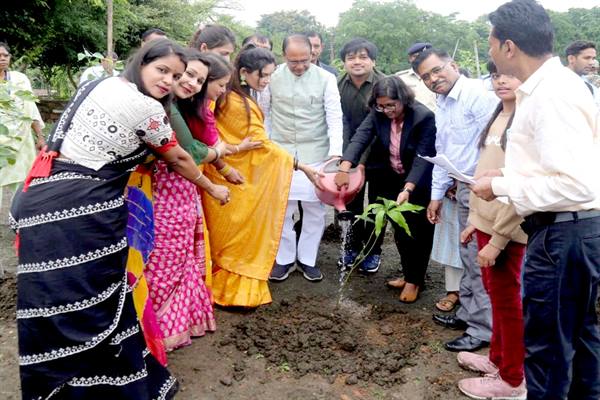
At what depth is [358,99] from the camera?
441 centimetres

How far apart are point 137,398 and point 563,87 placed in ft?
6.84

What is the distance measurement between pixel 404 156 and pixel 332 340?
1418 millimetres

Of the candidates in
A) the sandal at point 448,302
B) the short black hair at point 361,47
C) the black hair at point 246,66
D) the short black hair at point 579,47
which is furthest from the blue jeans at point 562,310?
the short black hair at point 579,47

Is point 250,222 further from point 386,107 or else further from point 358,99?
point 358,99

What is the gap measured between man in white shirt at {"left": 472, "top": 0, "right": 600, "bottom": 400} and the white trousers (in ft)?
7.43

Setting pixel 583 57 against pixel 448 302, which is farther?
pixel 583 57

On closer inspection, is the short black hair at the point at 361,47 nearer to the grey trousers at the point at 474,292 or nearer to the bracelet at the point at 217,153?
the grey trousers at the point at 474,292

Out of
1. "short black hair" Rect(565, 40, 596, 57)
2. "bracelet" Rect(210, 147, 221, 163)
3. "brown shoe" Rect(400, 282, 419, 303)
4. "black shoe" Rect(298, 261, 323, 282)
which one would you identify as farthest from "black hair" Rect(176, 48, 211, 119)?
"short black hair" Rect(565, 40, 596, 57)

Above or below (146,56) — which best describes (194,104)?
below

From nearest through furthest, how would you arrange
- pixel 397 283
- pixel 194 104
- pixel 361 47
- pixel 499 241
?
pixel 499 241 → pixel 194 104 → pixel 397 283 → pixel 361 47

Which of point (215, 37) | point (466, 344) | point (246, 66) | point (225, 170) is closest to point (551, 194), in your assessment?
point (466, 344)

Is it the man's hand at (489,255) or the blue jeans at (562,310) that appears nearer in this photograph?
the blue jeans at (562,310)

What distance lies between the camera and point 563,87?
176 centimetres

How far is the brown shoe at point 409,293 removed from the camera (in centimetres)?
383
